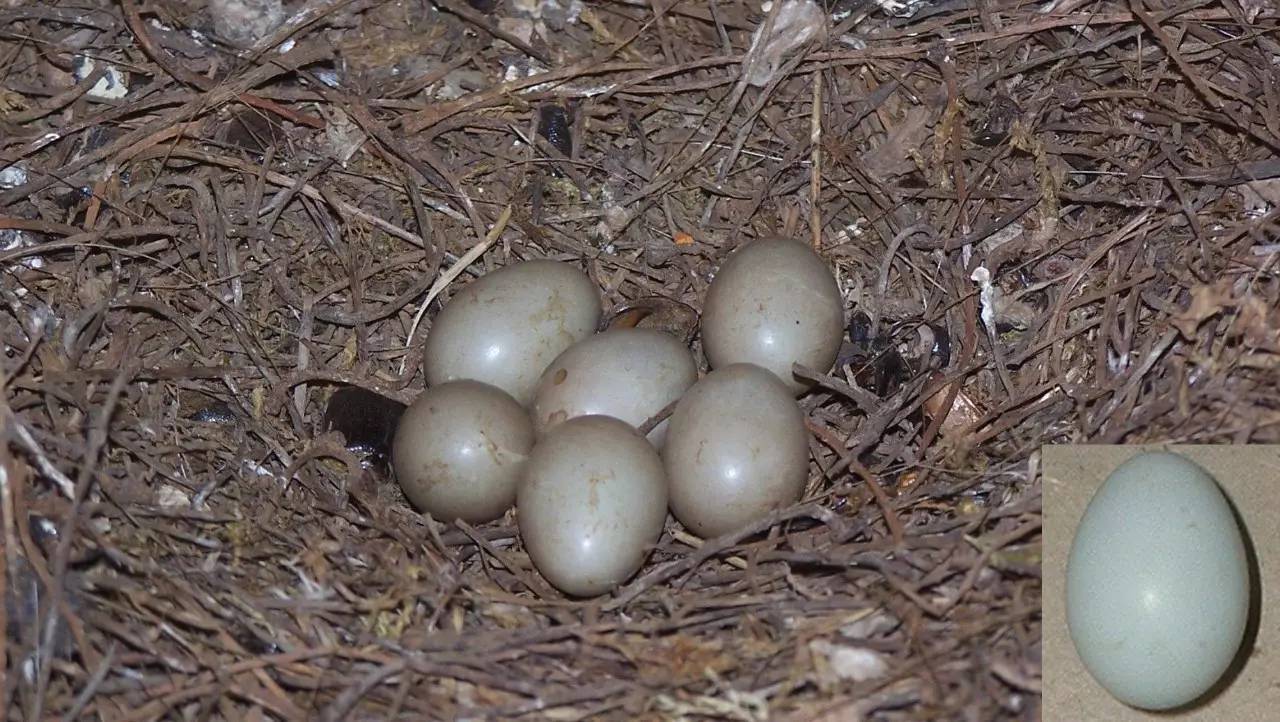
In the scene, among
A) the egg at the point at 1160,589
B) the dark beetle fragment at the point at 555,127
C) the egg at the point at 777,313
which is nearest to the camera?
the egg at the point at 1160,589

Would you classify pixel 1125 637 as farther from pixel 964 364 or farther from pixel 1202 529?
pixel 964 364

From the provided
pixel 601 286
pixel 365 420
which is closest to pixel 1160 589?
pixel 601 286

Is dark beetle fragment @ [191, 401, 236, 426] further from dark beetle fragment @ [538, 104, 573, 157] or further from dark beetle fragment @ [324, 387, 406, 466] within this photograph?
dark beetle fragment @ [538, 104, 573, 157]

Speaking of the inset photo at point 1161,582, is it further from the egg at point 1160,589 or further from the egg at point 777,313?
the egg at point 777,313

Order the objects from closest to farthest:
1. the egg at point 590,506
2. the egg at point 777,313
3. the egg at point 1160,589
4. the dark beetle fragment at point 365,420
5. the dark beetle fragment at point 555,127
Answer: the egg at point 1160,589
the egg at point 590,506
the egg at point 777,313
the dark beetle fragment at point 365,420
the dark beetle fragment at point 555,127

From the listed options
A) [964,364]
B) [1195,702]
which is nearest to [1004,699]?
[1195,702]

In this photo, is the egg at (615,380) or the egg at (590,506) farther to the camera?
the egg at (615,380)

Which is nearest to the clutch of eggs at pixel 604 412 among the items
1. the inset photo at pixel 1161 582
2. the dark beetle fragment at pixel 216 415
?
the dark beetle fragment at pixel 216 415

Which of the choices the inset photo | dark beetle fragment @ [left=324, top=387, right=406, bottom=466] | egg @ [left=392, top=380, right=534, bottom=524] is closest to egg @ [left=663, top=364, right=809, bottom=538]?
egg @ [left=392, top=380, right=534, bottom=524]
